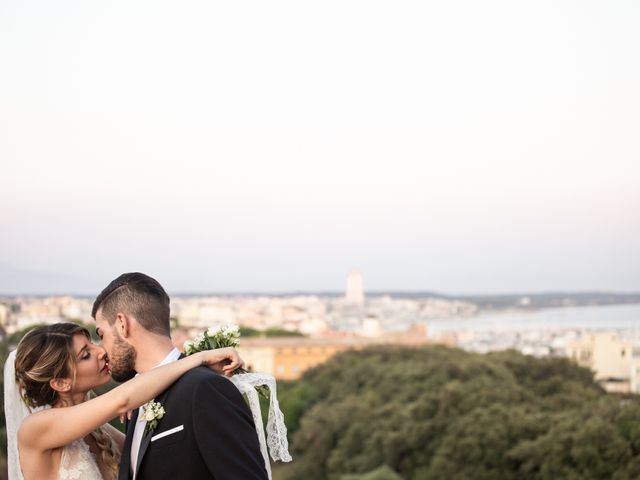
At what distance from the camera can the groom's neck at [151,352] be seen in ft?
8.16

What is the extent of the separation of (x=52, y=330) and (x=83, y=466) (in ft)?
1.27

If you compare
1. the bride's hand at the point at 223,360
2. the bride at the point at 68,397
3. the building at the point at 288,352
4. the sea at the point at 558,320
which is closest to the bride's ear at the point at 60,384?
the bride at the point at 68,397

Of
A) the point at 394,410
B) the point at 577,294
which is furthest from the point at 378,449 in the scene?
the point at 577,294

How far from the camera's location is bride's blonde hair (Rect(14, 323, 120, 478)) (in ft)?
8.69

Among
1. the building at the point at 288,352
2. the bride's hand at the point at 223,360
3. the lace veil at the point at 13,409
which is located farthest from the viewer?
the building at the point at 288,352

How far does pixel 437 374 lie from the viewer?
2917 centimetres

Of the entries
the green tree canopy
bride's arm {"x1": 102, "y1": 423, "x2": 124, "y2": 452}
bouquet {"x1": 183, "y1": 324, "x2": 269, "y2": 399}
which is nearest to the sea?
the green tree canopy

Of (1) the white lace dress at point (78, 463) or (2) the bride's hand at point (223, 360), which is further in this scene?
(1) the white lace dress at point (78, 463)

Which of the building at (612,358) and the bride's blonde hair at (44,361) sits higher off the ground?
the bride's blonde hair at (44,361)

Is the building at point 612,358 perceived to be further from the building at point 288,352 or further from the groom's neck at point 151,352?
the groom's neck at point 151,352

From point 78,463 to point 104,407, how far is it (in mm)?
348

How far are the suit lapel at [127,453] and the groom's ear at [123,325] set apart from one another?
250 millimetres

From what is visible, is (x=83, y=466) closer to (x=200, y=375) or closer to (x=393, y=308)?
(x=200, y=375)

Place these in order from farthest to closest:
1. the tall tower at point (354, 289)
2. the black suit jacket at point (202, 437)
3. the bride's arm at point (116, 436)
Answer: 1. the tall tower at point (354, 289)
2. the bride's arm at point (116, 436)
3. the black suit jacket at point (202, 437)
